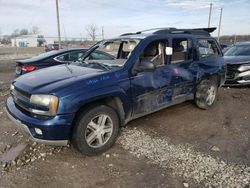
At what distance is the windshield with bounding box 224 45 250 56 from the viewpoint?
9062 millimetres

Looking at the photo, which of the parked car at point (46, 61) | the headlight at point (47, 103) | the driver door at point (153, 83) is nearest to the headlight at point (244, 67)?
the driver door at point (153, 83)

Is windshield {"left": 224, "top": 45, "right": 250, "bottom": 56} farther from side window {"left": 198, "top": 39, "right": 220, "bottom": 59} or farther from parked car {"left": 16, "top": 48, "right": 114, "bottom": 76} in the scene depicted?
parked car {"left": 16, "top": 48, "right": 114, "bottom": 76}

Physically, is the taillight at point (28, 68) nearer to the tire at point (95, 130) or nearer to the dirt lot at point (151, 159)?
the dirt lot at point (151, 159)

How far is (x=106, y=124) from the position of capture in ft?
12.8

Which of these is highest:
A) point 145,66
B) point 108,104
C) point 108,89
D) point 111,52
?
point 111,52

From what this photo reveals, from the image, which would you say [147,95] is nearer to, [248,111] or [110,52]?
[110,52]

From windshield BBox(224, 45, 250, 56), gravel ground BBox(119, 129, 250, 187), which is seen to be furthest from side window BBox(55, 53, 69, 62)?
windshield BBox(224, 45, 250, 56)

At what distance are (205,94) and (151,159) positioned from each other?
2.76 m

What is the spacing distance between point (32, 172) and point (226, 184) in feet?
8.40

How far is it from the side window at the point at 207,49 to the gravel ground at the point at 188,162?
237 cm

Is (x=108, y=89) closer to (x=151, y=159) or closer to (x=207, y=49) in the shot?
(x=151, y=159)

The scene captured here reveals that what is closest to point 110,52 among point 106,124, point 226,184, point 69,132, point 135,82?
point 135,82

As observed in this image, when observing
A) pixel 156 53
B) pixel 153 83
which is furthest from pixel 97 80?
pixel 156 53

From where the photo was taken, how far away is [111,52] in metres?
5.22
